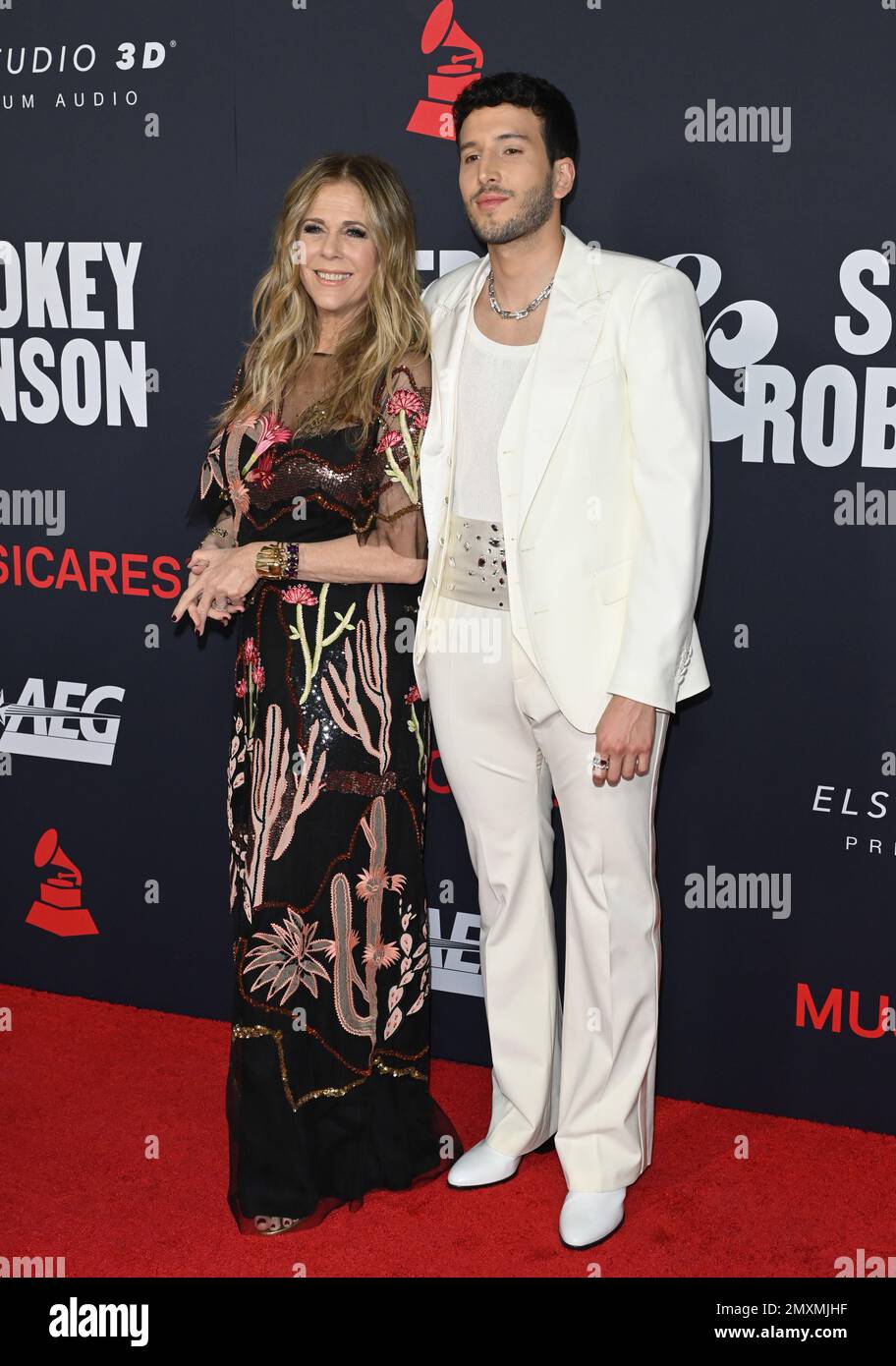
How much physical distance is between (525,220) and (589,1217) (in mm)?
1849

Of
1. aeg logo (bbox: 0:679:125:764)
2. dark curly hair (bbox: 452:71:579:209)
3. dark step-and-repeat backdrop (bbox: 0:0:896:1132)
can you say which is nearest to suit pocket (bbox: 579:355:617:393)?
dark curly hair (bbox: 452:71:579:209)

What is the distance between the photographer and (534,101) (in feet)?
8.32

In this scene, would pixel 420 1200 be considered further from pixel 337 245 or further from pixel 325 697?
pixel 337 245

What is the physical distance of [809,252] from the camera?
9.31ft

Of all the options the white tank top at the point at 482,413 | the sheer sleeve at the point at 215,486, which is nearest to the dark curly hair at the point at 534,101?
the white tank top at the point at 482,413

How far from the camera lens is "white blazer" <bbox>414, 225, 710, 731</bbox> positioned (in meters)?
2.47

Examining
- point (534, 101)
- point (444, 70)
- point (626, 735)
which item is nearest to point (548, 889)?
point (626, 735)

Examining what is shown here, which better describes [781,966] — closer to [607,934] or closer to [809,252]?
[607,934]

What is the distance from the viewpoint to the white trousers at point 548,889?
2.67 metres

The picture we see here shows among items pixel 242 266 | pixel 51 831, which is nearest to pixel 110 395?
pixel 242 266

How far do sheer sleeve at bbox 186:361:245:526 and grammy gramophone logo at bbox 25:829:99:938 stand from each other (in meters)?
1.24

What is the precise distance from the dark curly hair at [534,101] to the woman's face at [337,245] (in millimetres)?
226

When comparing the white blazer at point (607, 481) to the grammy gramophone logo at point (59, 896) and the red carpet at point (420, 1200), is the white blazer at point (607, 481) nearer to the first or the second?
the red carpet at point (420, 1200)

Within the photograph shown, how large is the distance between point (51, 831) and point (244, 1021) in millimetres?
1206
